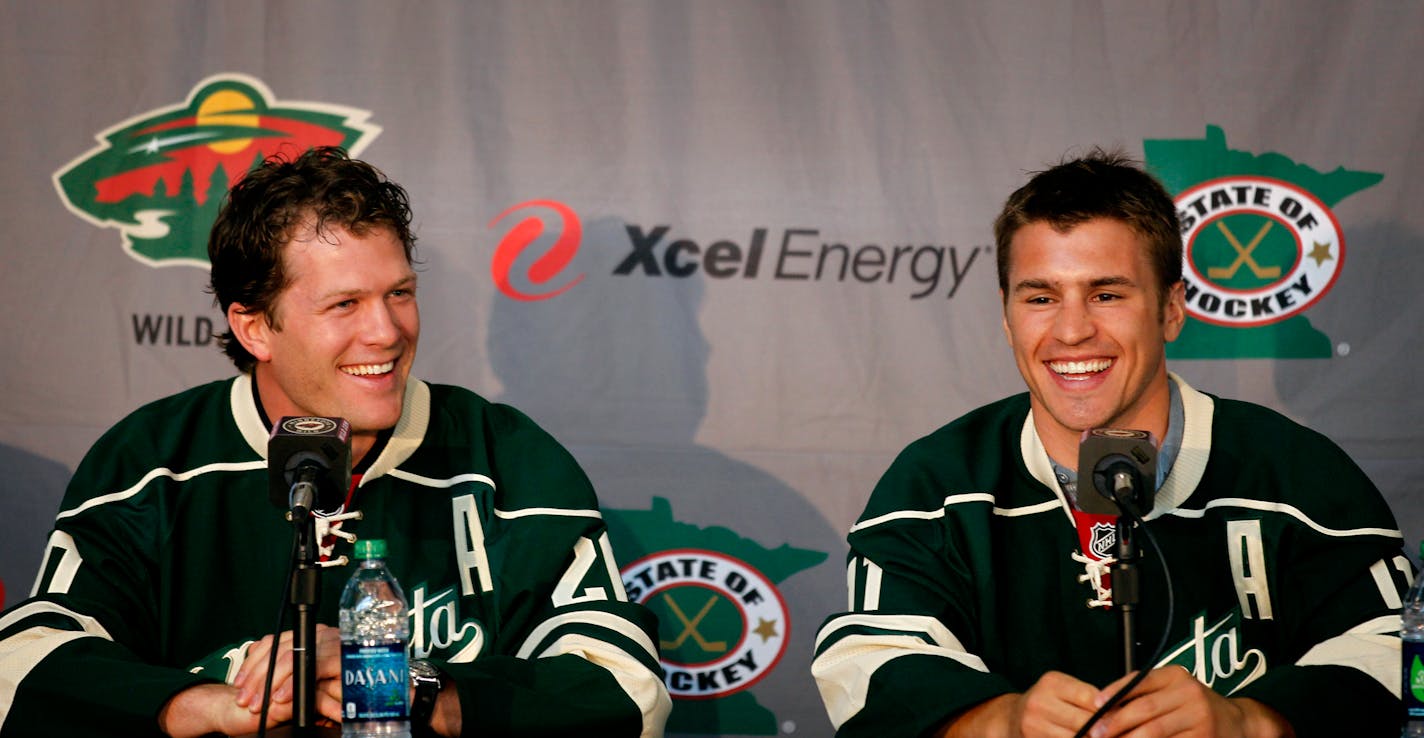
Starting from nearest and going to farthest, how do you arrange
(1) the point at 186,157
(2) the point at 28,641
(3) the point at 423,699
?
(3) the point at 423,699 → (2) the point at 28,641 → (1) the point at 186,157

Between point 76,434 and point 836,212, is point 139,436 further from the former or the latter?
point 836,212

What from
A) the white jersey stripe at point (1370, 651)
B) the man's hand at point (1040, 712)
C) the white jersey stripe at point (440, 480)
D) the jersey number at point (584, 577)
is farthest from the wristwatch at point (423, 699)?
the white jersey stripe at point (1370, 651)

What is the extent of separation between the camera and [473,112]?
3.38 meters

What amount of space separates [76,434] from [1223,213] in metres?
2.70

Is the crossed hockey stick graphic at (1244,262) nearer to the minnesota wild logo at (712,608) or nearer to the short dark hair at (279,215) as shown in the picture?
the minnesota wild logo at (712,608)

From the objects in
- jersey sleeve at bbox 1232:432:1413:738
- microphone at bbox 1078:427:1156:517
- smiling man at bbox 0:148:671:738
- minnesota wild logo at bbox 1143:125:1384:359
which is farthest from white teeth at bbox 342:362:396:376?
minnesota wild logo at bbox 1143:125:1384:359

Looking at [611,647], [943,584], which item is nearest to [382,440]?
[611,647]

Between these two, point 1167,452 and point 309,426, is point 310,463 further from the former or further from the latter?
point 1167,452

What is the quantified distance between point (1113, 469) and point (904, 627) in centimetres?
55

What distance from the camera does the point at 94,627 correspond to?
2195mm

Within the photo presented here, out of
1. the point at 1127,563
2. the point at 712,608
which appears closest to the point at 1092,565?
the point at 1127,563

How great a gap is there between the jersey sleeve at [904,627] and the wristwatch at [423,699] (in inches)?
23.4

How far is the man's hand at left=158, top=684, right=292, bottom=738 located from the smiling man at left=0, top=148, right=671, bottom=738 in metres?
0.19

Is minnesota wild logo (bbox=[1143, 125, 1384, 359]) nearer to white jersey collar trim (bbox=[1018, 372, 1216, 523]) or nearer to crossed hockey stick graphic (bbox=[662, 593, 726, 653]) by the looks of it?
white jersey collar trim (bbox=[1018, 372, 1216, 523])
